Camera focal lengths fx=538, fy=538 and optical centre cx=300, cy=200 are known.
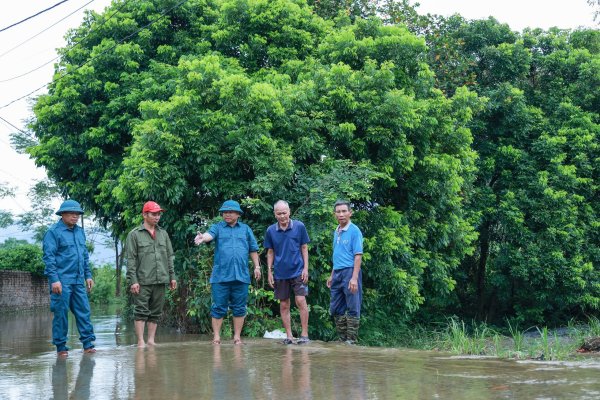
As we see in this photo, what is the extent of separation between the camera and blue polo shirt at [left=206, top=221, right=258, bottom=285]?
6906 millimetres

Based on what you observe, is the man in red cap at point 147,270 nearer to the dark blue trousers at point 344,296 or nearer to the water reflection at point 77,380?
the water reflection at point 77,380

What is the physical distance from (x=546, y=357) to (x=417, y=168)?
6.95m

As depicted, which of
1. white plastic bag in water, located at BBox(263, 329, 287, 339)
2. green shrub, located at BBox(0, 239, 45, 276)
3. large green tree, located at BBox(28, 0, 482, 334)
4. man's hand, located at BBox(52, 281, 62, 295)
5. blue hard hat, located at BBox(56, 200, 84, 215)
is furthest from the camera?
green shrub, located at BBox(0, 239, 45, 276)

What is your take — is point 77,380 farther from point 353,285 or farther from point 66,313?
point 353,285

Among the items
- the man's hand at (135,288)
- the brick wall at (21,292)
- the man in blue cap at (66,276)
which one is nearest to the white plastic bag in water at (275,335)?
the man's hand at (135,288)

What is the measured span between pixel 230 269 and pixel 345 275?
1484mm

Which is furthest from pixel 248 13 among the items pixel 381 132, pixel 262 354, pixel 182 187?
pixel 262 354

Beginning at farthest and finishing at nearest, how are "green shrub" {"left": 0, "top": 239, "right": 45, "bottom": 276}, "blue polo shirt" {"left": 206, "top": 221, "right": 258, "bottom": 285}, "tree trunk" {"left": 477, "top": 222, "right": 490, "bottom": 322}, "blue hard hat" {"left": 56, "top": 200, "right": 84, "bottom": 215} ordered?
"green shrub" {"left": 0, "top": 239, "right": 45, "bottom": 276} → "tree trunk" {"left": 477, "top": 222, "right": 490, "bottom": 322} → "blue polo shirt" {"left": 206, "top": 221, "right": 258, "bottom": 285} → "blue hard hat" {"left": 56, "top": 200, "right": 84, "bottom": 215}

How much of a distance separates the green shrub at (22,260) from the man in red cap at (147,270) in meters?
19.0

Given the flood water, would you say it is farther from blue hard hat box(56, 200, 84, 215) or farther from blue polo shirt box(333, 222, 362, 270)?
blue hard hat box(56, 200, 84, 215)

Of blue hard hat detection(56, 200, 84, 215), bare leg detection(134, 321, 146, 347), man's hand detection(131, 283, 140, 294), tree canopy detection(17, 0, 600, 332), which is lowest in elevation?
bare leg detection(134, 321, 146, 347)

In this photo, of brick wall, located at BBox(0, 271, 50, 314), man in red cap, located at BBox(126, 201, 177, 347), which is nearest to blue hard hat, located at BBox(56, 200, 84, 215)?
man in red cap, located at BBox(126, 201, 177, 347)

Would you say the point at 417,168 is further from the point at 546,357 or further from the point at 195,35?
the point at 195,35

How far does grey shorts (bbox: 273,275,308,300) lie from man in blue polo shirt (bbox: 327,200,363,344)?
354 millimetres
